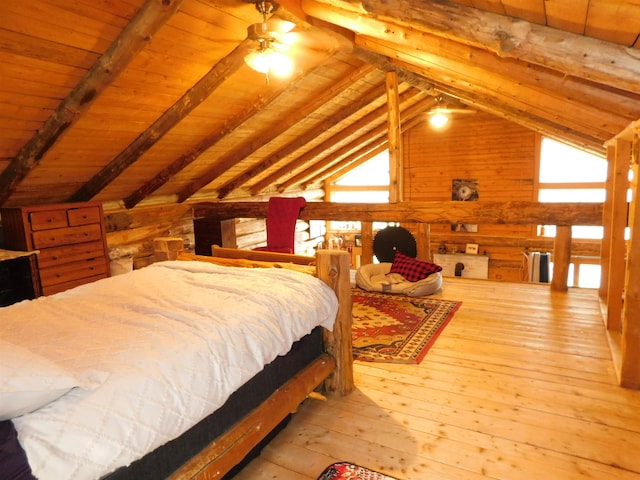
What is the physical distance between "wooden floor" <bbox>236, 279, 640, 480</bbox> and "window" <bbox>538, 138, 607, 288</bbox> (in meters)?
5.30

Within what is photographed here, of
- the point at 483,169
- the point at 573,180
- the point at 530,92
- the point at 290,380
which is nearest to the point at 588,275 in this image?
the point at 573,180

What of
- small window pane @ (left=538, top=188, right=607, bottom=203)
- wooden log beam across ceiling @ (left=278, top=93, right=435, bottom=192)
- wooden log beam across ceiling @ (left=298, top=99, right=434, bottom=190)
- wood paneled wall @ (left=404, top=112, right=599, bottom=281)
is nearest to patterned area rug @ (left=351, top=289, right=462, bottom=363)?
wooden log beam across ceiling @ (left=278, top=93, right=435, bottom=192)

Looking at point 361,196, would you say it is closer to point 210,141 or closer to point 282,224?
point 282,224

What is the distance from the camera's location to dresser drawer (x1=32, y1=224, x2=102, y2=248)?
12.0 feet

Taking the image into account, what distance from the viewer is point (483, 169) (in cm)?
840

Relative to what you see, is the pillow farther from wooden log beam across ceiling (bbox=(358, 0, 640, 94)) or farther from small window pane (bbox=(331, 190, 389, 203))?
small window pane (bbox=(331, 190, 389, 203))

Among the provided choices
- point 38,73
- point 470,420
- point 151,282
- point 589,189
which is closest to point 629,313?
point 470,420

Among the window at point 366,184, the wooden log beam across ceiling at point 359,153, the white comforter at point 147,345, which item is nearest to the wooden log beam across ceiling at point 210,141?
the white comforter at point 147,345

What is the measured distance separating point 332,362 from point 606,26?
6.62 ft

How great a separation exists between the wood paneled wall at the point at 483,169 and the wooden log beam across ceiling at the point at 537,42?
618cm

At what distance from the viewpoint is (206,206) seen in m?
5.82

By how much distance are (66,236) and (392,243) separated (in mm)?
3802

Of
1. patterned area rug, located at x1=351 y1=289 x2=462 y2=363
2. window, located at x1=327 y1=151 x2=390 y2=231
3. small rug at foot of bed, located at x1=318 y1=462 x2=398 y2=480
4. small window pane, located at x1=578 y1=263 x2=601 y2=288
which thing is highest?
window, located at x1=327 y1=151 x2=390 y2=231

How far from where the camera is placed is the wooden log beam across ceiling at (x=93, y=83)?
102 inches
